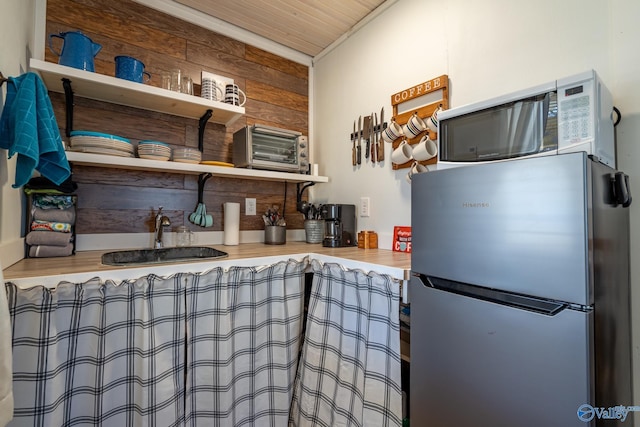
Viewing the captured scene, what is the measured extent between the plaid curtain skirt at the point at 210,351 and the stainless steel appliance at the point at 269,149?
0.70 m

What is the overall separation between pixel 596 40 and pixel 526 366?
1.12 m

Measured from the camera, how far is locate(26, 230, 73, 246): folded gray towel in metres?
1.27

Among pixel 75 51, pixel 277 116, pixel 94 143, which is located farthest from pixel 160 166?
pixel 277 116

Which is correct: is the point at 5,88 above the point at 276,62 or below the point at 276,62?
below

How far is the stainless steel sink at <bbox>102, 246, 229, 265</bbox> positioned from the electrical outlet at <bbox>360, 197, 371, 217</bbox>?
88cm

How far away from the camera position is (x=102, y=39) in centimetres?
162

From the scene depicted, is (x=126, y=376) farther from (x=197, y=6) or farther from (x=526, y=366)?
(x=197, y=6)

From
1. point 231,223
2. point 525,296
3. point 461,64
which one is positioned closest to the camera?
point 525,296

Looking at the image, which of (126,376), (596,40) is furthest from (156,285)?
(596,40)

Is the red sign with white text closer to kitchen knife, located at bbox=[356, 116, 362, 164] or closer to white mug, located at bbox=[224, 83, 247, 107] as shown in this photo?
kitchen knife, located at bbox=[356, 116, 362, 164]

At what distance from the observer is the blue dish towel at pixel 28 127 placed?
3.02 feet

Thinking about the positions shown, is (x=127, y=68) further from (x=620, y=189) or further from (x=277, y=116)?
(x=620, y=189)

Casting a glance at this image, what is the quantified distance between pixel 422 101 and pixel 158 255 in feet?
5.46

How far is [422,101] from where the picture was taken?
1.59 metres
